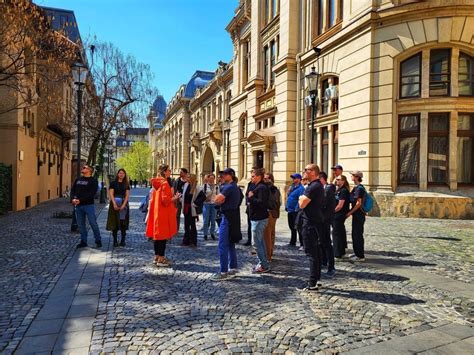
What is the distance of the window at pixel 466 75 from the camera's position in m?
14.8

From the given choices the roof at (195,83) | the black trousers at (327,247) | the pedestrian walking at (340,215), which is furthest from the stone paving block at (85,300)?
the roof at (195,83)

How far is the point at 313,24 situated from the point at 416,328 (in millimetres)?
19137

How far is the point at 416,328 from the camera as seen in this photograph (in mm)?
4340

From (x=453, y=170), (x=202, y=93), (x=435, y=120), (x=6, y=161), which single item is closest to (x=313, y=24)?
(x=435, y=120)

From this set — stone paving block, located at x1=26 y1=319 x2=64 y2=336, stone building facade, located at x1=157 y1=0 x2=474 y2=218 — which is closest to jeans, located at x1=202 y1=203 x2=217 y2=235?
stone building facade, located at x1=157 y1=0 x2=474 y2=218

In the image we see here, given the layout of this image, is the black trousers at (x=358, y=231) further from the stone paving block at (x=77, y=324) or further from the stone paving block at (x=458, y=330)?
the stone paving block at (x=77, y=324)

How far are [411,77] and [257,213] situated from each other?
11.8 metres

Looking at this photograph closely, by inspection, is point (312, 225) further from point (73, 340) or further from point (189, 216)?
point (189, 216)

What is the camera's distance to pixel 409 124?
1520 cm

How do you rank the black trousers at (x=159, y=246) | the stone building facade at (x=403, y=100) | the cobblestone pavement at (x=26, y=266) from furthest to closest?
the stone building facade at (x=403, y=100) → the black trousers at (x=159, y=246) → the cobblestone pavement at (x=26, y=266)

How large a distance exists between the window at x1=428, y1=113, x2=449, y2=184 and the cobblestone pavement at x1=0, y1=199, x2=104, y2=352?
43.1ft

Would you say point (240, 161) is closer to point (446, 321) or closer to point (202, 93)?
point (202, 93)

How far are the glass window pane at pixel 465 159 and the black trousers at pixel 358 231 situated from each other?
9.34 m

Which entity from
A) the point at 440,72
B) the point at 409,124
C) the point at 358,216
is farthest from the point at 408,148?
the point at 358,216
